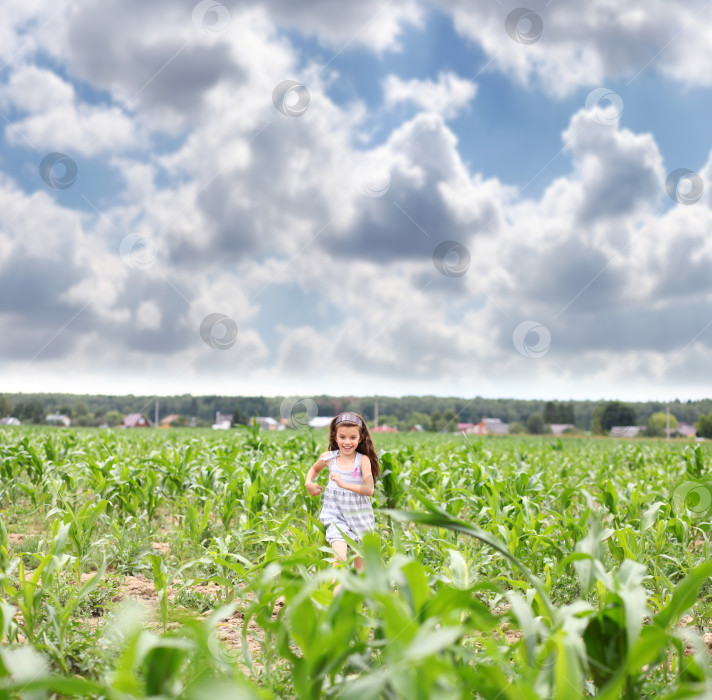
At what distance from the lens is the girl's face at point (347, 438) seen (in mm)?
4520

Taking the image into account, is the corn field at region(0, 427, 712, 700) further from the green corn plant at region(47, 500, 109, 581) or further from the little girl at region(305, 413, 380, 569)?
the little girl at region(305, 413, 380, 569)

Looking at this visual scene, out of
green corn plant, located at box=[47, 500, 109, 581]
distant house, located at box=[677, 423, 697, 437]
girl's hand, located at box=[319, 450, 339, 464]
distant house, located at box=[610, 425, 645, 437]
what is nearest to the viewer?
green corn plant, located at box=[47, 500, 109, 581]

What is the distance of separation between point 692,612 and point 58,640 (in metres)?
3.91

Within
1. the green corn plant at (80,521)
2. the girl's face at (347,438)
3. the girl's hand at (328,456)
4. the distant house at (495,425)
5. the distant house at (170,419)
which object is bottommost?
the distant house at (170,419)


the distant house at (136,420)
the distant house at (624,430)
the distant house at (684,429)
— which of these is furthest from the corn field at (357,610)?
the distant house at (684,429)

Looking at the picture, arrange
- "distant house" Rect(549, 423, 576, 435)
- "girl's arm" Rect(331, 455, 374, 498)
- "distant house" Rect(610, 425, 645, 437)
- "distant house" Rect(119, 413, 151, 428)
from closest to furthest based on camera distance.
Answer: "girl's arm" Rect(331, 455, 374, 498), "distant house" Rect(610, 425, 645, 437), "distant house" Rect(119, 413, 151, 428), "distant house" Rect(549, 423, 576, 435)

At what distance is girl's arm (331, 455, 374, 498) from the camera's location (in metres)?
4.40

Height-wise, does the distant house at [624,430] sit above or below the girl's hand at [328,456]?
below

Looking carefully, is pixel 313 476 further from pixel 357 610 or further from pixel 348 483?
pixel 357 610

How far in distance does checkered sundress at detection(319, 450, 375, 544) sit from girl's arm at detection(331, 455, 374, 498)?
0.18ft

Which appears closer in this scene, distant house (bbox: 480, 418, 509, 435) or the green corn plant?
the green corn plant

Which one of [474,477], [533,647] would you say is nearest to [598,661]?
[533,647]

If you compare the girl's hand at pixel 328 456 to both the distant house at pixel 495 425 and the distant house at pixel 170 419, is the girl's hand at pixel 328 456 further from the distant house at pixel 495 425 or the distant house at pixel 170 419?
the distant house at pixel 495 425

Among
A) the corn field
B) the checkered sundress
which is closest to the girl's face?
the checkered sundress
